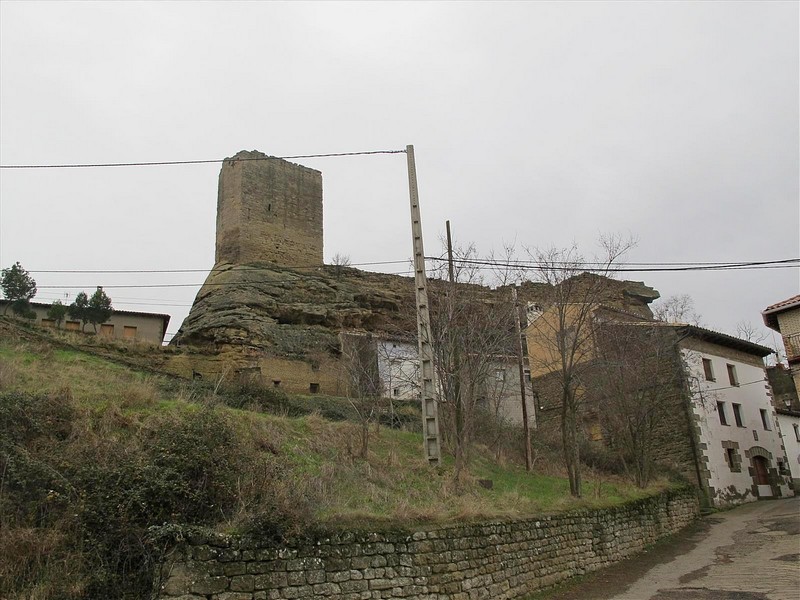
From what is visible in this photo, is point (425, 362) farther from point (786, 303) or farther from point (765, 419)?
point (765, 419)

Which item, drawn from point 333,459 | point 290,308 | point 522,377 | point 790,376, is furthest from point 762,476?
point 333,459

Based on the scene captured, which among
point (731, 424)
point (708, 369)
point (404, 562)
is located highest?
point (708, 369)

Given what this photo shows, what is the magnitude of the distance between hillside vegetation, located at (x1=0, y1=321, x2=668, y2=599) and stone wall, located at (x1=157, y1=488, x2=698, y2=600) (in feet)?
0.79

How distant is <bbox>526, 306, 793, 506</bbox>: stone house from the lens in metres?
21.2

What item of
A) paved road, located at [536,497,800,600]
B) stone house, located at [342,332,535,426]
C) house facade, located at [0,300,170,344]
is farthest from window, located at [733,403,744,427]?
house facade, located at [0,300,170,344]

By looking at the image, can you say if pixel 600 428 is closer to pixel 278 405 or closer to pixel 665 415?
pixel 665 415

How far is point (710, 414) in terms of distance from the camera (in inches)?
886

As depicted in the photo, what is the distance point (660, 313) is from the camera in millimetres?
23703

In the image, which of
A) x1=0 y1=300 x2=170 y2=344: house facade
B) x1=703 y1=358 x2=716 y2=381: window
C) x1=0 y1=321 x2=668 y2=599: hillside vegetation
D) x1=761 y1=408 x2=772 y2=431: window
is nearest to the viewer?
x1=0 y1=321 x2=668 y2=599: hillside vegetation

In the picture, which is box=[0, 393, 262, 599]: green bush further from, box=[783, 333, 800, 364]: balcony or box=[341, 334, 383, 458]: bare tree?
box=[783, 333, 800, 364]: balcony

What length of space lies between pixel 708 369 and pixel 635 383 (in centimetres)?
557

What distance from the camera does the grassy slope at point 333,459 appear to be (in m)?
9.51

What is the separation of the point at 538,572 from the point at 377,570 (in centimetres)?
399

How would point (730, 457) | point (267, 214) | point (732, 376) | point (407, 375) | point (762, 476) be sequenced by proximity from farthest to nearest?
point (267, 214) < point (732, 376) < point (762, 476) < point (730, 457) < point (407, 375)
